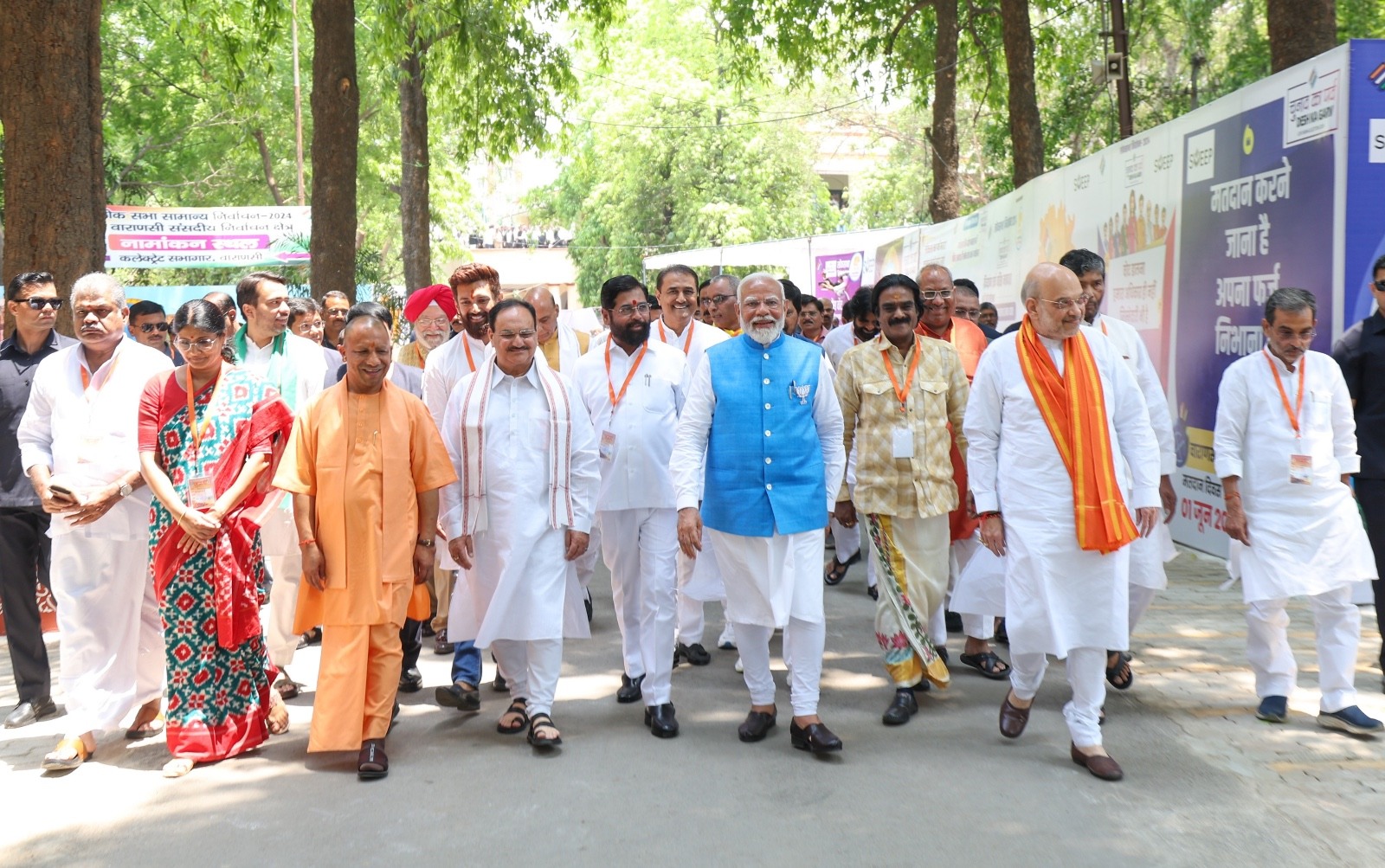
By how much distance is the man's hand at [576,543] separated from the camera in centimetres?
598

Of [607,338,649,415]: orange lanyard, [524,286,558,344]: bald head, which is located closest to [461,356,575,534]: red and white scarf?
[607,338,649,415]: orange lanyard

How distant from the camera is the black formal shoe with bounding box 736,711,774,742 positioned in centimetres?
596

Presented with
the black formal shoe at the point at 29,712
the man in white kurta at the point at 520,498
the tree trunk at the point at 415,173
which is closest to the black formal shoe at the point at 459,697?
the man in white kurta at the point at 520,498

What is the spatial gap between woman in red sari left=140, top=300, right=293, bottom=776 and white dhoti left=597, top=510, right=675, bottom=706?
1.80 meters

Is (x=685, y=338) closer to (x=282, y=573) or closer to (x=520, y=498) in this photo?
(x=520, y=498)

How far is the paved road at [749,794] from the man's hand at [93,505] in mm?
1133

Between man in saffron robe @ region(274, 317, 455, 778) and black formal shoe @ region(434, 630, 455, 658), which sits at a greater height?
man in saffron robe @ region(274, 317, 455, 778)

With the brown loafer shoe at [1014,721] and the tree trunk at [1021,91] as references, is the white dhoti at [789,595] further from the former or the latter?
the tree trunk at [1021,91]

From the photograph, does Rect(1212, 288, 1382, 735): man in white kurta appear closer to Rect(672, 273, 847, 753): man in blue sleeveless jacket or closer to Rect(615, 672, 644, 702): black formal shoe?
Rect(672, 273, 847, 753): man in blue sleeveless jacket

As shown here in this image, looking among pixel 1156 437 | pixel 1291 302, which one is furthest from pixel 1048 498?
pixel 1291 302

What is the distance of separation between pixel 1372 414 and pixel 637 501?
3.71 metres

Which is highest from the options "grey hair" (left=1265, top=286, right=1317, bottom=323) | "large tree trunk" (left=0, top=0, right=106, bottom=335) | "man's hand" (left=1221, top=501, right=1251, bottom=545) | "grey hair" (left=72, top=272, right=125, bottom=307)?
"large tree trunk" (left=0, top=0, right=106, bottom=335)

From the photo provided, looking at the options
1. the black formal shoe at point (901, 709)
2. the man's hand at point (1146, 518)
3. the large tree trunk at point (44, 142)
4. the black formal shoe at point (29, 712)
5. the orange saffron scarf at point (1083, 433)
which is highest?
the large tree trunk at point (44, 142)

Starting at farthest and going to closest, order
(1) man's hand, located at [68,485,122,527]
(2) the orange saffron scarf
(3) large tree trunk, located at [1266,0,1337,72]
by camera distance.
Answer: (3) large tree trunk, located at [1266,0,1337,72] < (1) man's hand, located at [68,485,122,527] < (2) the orange saffron scarf
